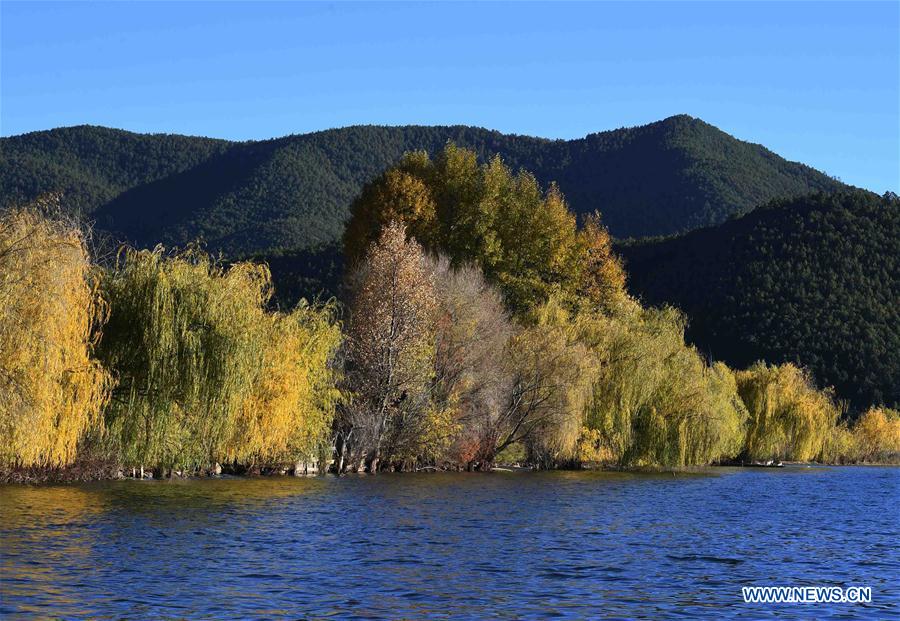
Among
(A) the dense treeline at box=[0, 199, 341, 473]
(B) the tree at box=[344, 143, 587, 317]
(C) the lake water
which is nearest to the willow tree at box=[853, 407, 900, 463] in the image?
(B) the tree at box=[344, 143, 587, 317]

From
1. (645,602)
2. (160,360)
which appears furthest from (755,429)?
(645,602)

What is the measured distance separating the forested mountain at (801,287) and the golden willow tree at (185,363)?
281ft

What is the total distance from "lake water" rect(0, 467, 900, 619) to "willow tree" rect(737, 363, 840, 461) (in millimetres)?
41915

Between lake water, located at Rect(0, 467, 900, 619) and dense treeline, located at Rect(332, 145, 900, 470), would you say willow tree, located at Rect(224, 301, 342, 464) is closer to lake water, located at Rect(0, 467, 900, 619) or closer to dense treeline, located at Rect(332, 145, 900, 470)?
lake water, located at Rect(0, 467, 900, 619)

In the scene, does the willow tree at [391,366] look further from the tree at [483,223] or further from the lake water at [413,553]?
the tree at [483,223]

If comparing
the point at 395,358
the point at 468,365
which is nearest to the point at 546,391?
the point at 468,365

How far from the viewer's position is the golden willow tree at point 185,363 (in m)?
38.5

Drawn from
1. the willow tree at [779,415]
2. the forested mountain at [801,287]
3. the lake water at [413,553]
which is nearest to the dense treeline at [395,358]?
the willow tree at [779,415]

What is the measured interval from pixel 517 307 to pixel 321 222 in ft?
395

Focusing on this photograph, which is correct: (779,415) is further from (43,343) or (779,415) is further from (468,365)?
(43,343)

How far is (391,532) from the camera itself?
29.2 m

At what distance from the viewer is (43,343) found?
33125mm

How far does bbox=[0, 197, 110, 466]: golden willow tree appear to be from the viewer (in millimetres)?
32156

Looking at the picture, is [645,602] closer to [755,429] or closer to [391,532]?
[391,532]
